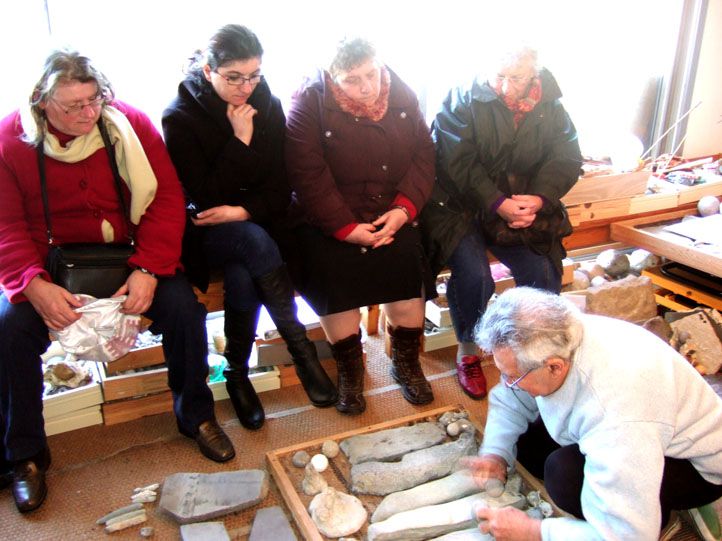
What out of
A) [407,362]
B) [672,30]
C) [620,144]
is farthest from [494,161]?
[672,30]

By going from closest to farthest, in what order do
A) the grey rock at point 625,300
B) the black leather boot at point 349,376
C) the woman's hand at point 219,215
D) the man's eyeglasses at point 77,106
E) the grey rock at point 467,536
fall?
1. the grey rock at point 467,536
2. the man's eyeglasses at point 77,106
3. the woman's hand at point 219,215
4. the black leather boot at point 349,376
5. the grey rock at point 625,300

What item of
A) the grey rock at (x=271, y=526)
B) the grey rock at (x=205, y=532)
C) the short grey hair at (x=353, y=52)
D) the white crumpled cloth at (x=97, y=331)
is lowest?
the grey rock at (x=271, y=526)

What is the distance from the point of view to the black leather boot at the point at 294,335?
204 centimetres

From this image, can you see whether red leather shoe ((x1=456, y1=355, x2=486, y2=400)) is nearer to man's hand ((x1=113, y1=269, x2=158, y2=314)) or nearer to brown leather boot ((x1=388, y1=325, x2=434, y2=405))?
brown leather boot ((x1=388, y1=325, x2=434, y2=405))

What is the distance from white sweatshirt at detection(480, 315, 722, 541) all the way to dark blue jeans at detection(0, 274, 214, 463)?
103 centimetres

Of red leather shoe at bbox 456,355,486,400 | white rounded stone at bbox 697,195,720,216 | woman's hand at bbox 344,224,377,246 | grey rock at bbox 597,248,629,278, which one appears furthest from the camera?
white rounded stone at bbox 697,195,720,216

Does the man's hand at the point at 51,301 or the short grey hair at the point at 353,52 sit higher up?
the short grey hair at the point at 353,52

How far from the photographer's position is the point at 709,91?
3.72 metres

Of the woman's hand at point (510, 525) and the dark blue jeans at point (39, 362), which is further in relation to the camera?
the dark blue jeans at point (39, 362)

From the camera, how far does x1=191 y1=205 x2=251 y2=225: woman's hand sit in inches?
79.8

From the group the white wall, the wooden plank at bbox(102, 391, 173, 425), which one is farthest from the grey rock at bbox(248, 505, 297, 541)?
the white wall

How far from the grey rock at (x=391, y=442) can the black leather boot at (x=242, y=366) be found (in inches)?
14.1

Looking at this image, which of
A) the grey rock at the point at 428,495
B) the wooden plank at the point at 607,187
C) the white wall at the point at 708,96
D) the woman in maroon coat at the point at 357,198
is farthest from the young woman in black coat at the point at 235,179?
the white wall at the point at 708,96

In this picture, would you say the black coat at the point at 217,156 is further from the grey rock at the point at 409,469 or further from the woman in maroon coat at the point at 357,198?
the grey rock at the point at 409,469
